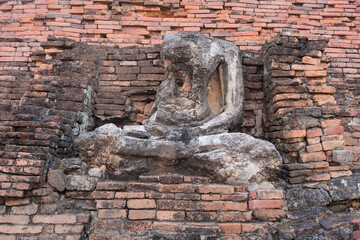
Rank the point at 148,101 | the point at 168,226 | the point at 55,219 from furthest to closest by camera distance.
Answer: the point at 148,101
the point at 55,219
the point at 168,226

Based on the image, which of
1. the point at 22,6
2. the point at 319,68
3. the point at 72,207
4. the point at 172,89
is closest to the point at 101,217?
the point at 72,207

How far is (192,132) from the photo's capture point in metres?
2.93

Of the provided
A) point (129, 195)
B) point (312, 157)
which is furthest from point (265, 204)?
point (129, 195)

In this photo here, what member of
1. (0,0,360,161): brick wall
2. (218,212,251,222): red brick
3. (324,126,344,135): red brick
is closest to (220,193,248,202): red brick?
(218,212,251,222): red brick

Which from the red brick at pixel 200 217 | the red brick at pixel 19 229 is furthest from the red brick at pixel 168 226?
the red brick at pixel 19 229

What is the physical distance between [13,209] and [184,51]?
7.97 ft

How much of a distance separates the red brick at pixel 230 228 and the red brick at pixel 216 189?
268 mm

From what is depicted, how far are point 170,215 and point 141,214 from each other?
0.83 feet

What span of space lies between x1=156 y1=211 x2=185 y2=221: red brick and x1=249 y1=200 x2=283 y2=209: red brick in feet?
2.03

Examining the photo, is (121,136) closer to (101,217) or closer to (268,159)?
(101,217)

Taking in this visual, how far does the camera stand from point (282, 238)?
7.31 feet

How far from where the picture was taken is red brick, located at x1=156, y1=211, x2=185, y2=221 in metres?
2.32

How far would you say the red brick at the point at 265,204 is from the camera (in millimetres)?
2377

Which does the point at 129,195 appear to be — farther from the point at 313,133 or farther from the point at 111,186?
the point at 313,133
